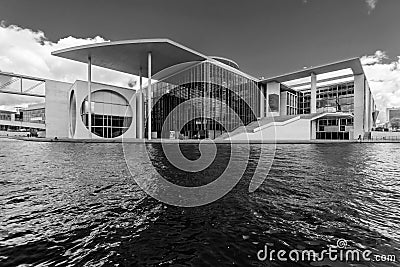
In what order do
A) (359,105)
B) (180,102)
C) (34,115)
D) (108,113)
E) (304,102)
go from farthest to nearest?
(34,115)
(304,102)
(359,105)
(180,102)
(108,113)

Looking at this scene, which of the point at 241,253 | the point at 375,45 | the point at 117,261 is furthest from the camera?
the point at 375,45

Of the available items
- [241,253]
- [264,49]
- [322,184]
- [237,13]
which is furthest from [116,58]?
[241,253]

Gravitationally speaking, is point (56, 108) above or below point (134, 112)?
above

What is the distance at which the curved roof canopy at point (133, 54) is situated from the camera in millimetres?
28500

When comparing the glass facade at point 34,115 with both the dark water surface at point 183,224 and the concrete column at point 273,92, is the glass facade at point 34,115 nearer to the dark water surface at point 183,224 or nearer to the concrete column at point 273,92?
the concrete column at point 273,92

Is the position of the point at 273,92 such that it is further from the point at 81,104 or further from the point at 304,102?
the point at 81,104

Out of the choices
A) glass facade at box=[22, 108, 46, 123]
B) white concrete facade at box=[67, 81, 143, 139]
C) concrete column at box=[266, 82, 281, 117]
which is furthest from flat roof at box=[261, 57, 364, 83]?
glass facade at box=[22, 108, 46, 123]

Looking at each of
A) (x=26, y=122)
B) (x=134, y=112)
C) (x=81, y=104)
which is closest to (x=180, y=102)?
(x=134, y=112)

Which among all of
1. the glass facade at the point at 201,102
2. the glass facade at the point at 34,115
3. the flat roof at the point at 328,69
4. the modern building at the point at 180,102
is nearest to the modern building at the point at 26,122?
the glass facade at the point at 34,115

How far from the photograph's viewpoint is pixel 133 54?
31328 millimetres

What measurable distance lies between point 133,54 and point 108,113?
1044 centimetres

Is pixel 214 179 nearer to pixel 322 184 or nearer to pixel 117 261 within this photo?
pixel 322 184

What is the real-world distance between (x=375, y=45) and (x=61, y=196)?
156ft

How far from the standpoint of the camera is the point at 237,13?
2948 centimetres
